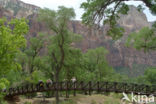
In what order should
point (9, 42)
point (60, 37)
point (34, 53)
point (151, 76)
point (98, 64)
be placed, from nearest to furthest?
point (9, 42) → point (60, 37) → point (34, 53) → point (98, 64) → point (151, 76)

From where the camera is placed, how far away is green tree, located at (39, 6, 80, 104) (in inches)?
722

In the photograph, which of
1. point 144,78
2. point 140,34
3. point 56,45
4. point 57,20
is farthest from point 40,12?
point 144,78

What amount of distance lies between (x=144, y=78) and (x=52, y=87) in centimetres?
3662

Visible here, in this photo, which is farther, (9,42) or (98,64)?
(98,64)

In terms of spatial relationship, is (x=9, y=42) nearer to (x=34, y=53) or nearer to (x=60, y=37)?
(x=60, y=37)

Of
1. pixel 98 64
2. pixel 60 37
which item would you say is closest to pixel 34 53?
pixel 60 37

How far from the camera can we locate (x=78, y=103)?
73.9 ft

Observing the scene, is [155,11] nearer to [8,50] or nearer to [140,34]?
[140,34]

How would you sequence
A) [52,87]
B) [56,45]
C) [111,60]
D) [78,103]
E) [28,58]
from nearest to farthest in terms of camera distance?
[52,87] < [56,45] < [78,103] < [28,58] < [111,60]

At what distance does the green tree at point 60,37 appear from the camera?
1833 centimetres

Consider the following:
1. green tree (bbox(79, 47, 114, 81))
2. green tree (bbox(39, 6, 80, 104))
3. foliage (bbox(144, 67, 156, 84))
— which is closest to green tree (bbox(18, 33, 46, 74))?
green tree (bbox(39, 6, 80, 104))

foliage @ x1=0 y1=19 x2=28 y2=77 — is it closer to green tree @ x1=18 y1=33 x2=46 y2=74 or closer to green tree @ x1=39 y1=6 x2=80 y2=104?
green tree @ x1=39 y1=6 x2=80 y2=104

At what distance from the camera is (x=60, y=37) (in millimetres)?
19328

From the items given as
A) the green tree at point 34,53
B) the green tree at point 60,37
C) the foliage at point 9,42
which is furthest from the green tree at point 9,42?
the green tree at point 34,53
